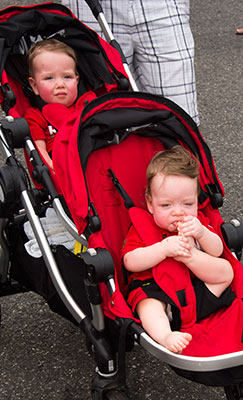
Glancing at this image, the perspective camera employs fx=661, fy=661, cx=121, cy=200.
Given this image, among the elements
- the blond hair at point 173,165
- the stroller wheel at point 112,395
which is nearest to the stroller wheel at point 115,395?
the stroller wheel at point 112,395

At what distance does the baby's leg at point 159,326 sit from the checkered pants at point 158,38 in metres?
1.40

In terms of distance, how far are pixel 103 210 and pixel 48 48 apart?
832 mm

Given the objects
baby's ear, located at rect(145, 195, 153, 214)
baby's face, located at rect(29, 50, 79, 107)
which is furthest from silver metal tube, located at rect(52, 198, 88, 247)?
baby's face, located at rect(29, 50, 79, 107)

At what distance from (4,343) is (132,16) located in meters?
1.73

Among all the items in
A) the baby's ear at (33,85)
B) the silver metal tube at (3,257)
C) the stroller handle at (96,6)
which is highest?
the stroller handle at (96,6)

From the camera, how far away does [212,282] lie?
238 centimetres

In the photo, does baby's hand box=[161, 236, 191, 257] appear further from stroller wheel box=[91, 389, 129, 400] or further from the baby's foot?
stroller wheel box=[91, 389, 129, 400]

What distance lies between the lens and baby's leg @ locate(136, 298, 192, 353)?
207 cm

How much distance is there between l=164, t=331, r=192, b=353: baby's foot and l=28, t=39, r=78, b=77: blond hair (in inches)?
58.4

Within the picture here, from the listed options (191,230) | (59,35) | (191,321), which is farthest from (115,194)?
(59,35)

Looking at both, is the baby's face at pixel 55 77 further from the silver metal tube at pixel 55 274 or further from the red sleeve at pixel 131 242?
the red sleeve at pixel 131 242

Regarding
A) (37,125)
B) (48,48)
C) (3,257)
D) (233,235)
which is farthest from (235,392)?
(48,48)

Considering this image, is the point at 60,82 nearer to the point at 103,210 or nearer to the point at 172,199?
the point at 103,210

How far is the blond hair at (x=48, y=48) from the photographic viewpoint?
9.73ft
